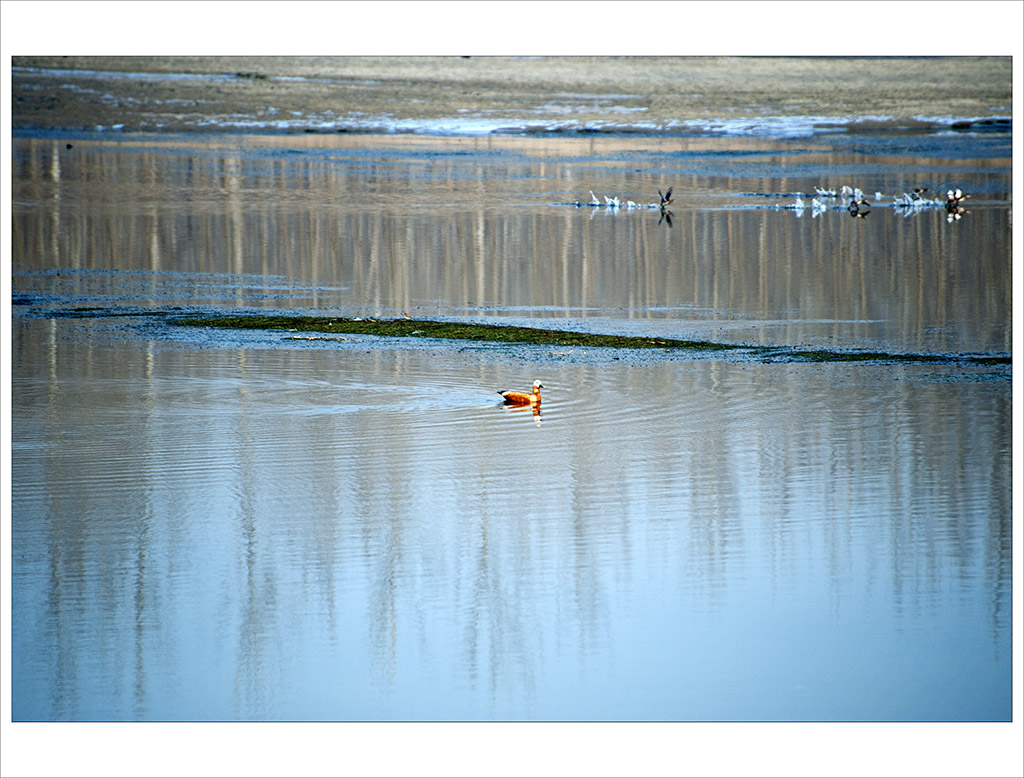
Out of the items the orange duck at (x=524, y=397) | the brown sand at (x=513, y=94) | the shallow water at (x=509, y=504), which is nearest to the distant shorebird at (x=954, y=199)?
the brown sand at (x=513, y=94)

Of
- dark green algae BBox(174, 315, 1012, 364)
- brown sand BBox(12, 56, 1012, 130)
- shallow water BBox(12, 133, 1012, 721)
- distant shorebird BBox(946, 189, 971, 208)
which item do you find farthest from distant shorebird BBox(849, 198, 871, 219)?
dark green algae BBox(174, 315, 1012, 364)

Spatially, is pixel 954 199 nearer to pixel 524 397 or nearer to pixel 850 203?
pixel 850 203

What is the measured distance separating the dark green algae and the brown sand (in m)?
3.16

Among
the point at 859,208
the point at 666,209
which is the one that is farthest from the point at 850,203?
the point at 666,209

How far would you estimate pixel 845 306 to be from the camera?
1498 centimetres

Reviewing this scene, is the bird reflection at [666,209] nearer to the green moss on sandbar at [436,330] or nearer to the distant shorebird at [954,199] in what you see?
the distant shorebird at [954,199]

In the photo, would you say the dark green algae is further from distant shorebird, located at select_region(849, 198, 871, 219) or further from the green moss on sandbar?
distant shorebird, located at select_region(849, 198, 871, 219)

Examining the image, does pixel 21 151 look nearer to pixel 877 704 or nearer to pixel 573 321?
pixel 573 321

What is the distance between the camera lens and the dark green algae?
12.0m

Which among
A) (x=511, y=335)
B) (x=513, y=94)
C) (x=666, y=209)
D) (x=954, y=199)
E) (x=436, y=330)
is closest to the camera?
(x=511, y=335)

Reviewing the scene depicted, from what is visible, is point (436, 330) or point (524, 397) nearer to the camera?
point (524, 397)

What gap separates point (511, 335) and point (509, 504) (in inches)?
200

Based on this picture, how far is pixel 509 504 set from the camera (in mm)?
7902

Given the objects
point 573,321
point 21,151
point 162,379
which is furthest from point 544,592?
point 21,151
